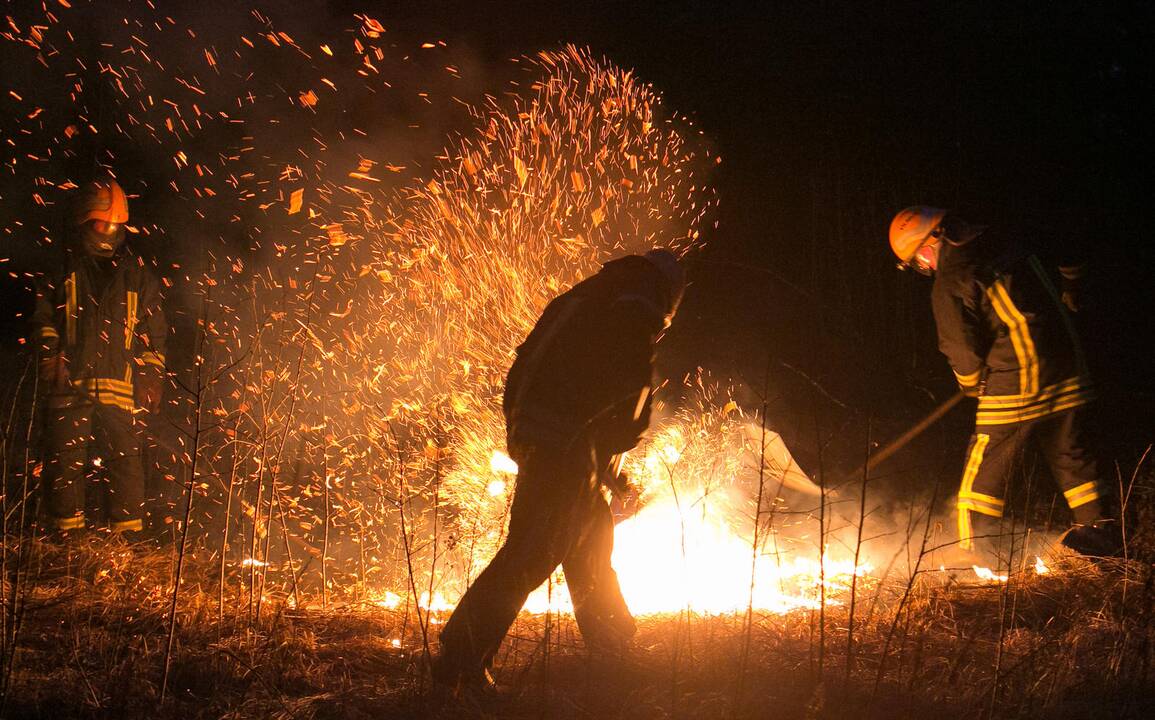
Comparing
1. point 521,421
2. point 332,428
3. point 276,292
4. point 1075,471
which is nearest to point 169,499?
point 332,428

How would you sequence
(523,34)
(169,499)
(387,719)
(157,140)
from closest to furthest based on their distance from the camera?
(387,719) < (169,499) < (157,140) < (523,34)

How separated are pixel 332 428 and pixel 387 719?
5129mm

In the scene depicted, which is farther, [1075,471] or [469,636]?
[1075,471]

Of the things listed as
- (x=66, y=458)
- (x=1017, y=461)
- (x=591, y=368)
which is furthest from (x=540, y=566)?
(x=66, y=458)

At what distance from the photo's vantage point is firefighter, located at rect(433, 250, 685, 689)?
3.54 m

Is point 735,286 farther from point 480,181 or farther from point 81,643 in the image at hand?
point 81,643

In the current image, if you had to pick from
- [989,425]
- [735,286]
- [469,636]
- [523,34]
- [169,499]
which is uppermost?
[523,34]

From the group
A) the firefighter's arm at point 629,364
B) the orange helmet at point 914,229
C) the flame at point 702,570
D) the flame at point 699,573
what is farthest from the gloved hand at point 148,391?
the orange helmet at point 914,229

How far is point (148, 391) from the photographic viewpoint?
6.76 meters

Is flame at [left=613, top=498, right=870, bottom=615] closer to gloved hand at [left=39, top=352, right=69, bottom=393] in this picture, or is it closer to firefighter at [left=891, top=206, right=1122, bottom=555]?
firefighter at [left=891, top=206, right=1122, bottom=555]

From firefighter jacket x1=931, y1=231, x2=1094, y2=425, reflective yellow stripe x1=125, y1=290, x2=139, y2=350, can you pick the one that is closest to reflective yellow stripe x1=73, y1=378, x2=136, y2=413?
reflective yellow stripe x1=125, y1=290, x2=139, y2=350

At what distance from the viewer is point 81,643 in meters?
3.89

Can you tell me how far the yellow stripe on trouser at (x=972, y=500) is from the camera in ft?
17.9

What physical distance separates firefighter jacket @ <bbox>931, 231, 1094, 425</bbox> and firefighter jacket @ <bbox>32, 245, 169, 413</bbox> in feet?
18.3
